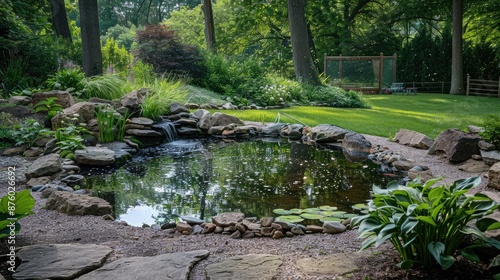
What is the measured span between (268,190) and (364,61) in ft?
53.0

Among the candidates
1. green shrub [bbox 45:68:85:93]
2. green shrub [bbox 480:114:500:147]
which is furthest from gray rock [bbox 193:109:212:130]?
green shrub [bbox 480:114:500:147]

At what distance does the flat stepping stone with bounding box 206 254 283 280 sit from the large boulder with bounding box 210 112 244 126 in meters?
6.71

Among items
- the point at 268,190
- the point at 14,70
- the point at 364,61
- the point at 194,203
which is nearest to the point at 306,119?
the point at 268,190

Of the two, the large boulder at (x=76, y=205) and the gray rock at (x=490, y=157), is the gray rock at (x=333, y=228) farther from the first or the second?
the gray rock at (x=490, y=157)

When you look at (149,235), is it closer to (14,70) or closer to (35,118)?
(35,118)

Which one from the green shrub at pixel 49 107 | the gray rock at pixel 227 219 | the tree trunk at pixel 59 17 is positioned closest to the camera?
the gray rock at pixel 227 219

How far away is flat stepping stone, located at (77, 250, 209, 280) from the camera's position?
2717mm

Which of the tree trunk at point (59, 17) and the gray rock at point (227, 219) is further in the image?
the tree trunk at point (59, 17)

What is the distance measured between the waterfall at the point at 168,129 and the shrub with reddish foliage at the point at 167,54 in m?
4.78

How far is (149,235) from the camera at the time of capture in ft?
12.8

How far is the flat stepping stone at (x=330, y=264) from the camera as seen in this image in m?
2.76

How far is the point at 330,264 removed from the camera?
2881 mm

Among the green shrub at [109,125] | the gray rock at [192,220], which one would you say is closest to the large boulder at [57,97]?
the green shrub at [109,125]

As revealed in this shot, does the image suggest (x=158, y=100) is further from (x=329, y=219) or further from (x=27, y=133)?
(x=329, y=219)
